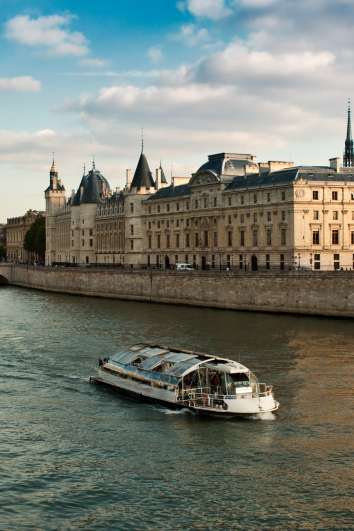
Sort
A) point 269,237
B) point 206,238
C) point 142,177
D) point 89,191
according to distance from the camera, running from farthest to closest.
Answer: point 89,191 → point 142,177 → point 206,238 → point 269,237

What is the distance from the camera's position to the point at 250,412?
105 feet

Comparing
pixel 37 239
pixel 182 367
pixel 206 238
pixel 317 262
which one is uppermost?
pixel 37 239

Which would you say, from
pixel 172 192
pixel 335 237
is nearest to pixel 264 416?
pixel 335 237

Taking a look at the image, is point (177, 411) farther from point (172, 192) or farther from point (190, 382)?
point (172, 192)

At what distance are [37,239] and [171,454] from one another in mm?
147681

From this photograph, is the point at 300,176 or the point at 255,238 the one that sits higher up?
the point at 300,176

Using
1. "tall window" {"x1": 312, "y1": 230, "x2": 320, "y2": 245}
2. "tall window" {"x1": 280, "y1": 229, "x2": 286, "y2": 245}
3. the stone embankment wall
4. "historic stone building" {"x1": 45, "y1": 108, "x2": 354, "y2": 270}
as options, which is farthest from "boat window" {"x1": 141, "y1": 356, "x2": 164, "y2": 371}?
"tall window" {"x1": 280, "y1": 229, "x2": 286, "y2": 245}

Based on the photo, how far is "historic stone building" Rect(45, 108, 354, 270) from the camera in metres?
86.0

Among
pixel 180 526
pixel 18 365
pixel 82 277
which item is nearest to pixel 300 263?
pixel 82 277

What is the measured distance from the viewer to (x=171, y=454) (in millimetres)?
27359

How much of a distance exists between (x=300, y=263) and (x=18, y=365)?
46.6 m

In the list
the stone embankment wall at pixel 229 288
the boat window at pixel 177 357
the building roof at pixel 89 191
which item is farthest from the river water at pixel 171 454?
the building roof at pixel 89 191

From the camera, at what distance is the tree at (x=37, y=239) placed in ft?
561

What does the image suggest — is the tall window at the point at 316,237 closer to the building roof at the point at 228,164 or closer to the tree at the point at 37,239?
the building roof at the point at 228,164
